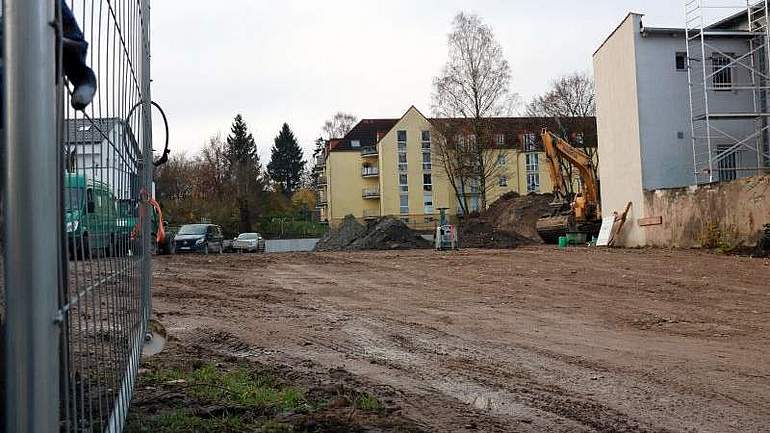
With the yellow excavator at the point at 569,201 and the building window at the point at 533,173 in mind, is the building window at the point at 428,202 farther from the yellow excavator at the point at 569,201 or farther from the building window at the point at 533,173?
the yellow excavator at the point at 569,201

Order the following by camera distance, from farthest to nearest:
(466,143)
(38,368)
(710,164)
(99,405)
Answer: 1. (466,143)
2. (710,164)
3. (99,405)
4. (38,368)

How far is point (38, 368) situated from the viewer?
1.68 meters

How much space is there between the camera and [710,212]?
24.7 meters

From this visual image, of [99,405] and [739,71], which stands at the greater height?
[739,71]

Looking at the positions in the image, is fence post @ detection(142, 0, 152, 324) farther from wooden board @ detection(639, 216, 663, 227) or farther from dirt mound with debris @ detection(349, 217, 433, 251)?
dirt mound with debris @ detection(349, 217, 433, 251)

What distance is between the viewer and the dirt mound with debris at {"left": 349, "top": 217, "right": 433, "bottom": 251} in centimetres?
3780

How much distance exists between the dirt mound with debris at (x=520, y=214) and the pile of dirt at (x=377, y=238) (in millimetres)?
7284

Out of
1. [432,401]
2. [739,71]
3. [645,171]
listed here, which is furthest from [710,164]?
[432,401]

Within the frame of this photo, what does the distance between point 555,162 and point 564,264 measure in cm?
1605

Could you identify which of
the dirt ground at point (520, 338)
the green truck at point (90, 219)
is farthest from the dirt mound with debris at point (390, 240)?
the green truck at point (90, 219)

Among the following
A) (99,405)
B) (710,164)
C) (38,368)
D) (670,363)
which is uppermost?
(710,164)

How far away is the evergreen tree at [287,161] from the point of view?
111m

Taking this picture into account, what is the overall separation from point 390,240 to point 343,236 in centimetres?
522

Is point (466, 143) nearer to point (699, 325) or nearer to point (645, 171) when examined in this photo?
point (645, 171)
